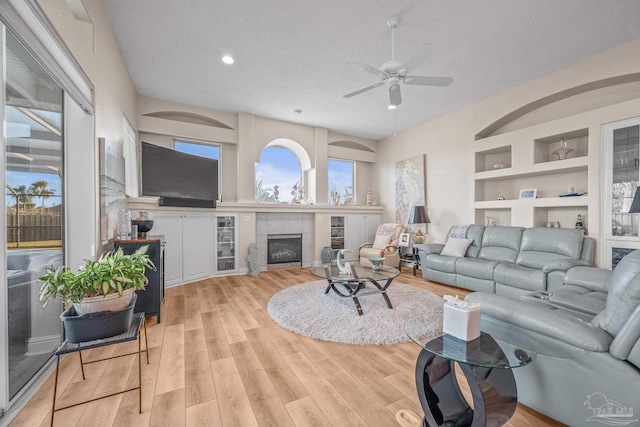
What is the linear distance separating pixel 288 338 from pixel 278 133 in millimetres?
4241

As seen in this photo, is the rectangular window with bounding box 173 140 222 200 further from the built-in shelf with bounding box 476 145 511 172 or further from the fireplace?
the built-in shelf with bounding box 476 145 511 172

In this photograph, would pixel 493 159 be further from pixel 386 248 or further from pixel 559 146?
pixel 386 248

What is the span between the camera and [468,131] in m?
4.72

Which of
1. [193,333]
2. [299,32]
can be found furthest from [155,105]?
[193,333]

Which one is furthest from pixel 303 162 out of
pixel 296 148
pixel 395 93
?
pixel 395 93

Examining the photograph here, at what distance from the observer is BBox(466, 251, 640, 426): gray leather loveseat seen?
1.12 metres

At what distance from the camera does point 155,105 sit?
4.46m

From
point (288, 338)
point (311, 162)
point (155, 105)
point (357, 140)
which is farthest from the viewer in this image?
point (357, 140)

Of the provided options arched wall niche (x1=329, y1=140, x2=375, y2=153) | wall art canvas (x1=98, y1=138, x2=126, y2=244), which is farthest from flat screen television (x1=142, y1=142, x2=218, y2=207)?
arched wall niche (x1=329, y1=140, x2=375, y2=153)

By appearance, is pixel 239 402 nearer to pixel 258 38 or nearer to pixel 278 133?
pixel 258 38

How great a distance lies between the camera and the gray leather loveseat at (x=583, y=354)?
3.67 feet

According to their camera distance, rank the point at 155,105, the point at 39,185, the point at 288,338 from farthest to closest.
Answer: the point at 155,105
the point at 288,338
the point at 39,185

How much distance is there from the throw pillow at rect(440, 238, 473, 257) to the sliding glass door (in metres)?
4.80

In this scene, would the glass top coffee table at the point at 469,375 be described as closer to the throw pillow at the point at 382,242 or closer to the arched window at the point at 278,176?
the throw pillow at the point at 382,242
